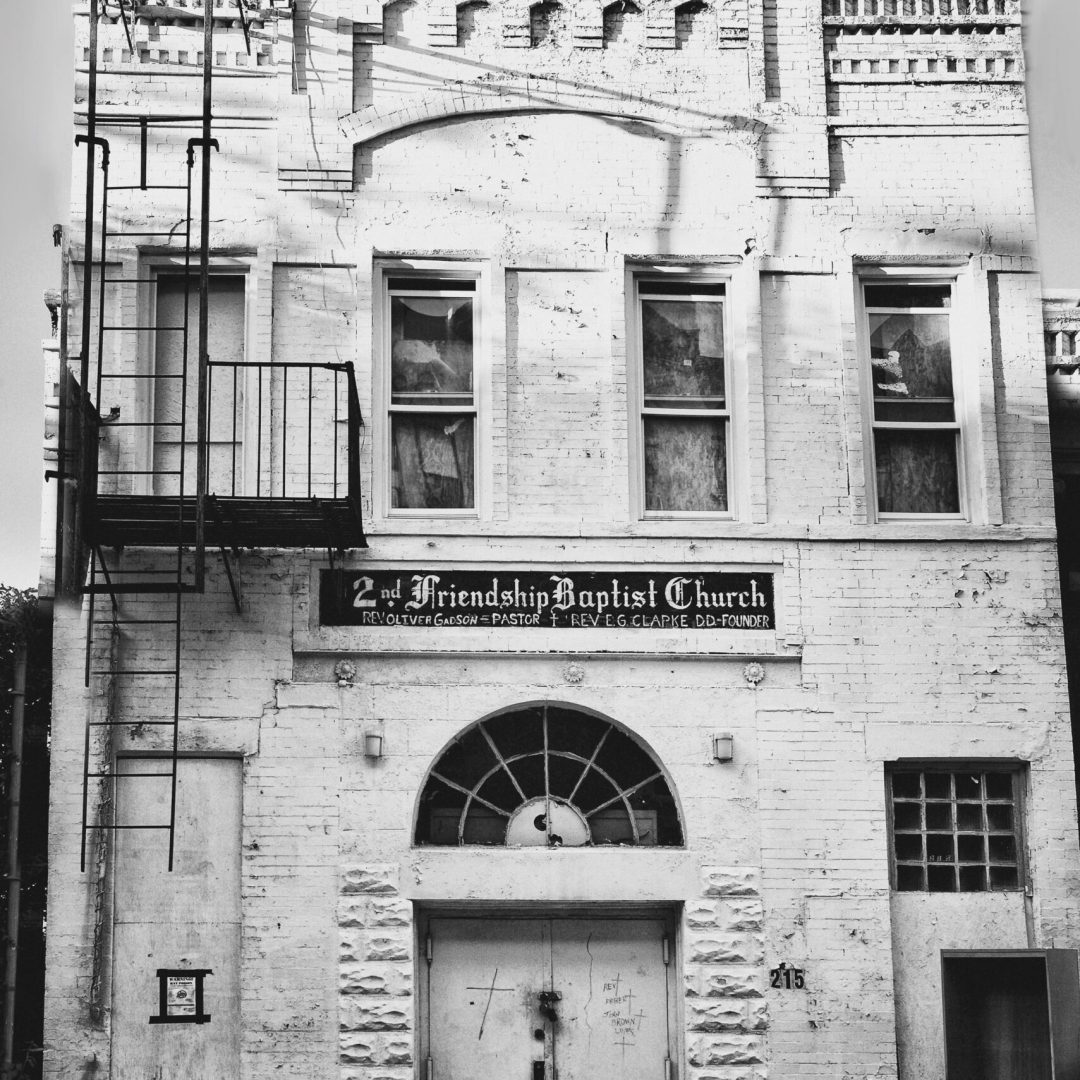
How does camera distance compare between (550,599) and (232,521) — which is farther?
(550,599)

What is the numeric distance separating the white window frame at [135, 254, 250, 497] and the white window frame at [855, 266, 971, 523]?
15.5ft

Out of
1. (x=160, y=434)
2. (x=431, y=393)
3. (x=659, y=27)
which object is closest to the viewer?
(x=160, y=434)

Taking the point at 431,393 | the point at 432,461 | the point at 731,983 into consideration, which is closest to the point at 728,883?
the point at 731,983

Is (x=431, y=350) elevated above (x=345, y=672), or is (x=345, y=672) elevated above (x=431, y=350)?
(x=431, y=350)

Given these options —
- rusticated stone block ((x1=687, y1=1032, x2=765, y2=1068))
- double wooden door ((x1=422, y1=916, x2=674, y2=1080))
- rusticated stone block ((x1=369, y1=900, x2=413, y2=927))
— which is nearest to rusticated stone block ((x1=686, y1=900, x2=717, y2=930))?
double wooden door ((x1=422, y1=916, x2=674, y2=1080))

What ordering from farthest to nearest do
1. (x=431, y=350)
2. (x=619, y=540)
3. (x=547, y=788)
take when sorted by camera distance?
(x=431, y=350)
(x=619, y=540)
(x=547, y=788)

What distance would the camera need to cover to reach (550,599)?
1316cm

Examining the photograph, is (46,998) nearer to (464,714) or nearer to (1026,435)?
(464,714)

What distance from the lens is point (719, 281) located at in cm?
1393

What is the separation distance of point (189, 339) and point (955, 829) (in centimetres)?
693

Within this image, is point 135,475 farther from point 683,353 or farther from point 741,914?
point 741,914

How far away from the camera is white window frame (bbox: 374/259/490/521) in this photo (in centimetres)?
1339

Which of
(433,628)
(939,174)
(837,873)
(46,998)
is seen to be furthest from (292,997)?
(939,174)

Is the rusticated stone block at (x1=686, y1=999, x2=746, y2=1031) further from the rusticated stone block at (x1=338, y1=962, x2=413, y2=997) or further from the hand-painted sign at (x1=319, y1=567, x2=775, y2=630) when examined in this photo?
the hand-painted sign at (x1=319, y1=567, x2=775, y2=630)
